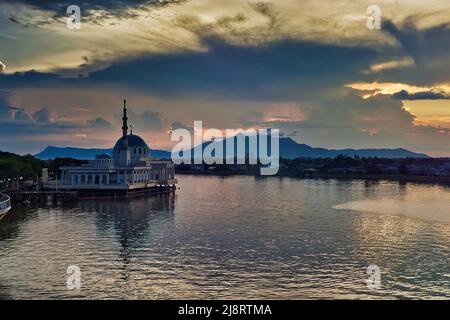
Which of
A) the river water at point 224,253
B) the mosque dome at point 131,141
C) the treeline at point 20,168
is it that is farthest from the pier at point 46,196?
the mosque dome at point 131,141

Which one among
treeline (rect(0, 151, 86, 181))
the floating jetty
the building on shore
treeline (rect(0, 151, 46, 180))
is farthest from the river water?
treeline (rect(0, 151, 86, 181))

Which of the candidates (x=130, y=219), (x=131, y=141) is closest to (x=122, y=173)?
(x=131, y=141)

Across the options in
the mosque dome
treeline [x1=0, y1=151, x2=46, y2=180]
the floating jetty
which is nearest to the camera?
the floating jetty

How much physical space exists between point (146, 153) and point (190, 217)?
54283 mm

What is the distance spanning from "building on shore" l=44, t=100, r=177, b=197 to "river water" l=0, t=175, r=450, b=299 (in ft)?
78.3

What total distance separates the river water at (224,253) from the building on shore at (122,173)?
940 inches

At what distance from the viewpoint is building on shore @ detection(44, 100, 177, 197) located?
96500 millimetres

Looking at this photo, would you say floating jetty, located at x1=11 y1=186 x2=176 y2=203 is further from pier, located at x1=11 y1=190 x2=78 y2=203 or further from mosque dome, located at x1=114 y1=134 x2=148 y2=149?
mosque dome, located at x1=114 y1=134 x2=148 y2=149
